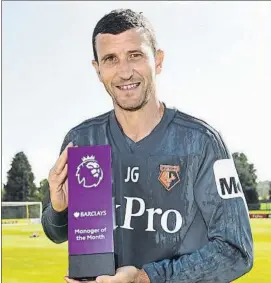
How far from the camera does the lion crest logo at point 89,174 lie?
1225 mm

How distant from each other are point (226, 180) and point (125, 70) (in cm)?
40

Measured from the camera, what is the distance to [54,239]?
151cm

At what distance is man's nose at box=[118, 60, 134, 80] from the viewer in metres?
1.39

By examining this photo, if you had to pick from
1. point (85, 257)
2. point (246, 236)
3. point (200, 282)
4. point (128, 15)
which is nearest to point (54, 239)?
point (85, 257)

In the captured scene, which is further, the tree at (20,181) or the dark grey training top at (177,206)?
the tree at (20,181)

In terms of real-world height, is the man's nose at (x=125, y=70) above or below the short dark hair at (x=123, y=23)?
below

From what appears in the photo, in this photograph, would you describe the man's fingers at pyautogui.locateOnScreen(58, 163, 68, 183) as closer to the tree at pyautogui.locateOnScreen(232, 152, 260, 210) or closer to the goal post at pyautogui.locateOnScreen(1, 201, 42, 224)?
the tree at pyautogui.locateOnScreen(232, 152, 260, 210)

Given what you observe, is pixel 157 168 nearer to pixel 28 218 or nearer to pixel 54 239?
pixel 54 239

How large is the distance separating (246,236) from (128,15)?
0.66 metres

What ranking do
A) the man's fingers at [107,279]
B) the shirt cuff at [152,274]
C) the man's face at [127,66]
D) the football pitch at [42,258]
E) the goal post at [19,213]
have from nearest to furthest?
1. the man's fingers at [107,279]
2. the shirt cuff at [152,274]
3. the man's face at [127,66]
4. the football pitch at [42,258]
5. the goal post at [19,213]

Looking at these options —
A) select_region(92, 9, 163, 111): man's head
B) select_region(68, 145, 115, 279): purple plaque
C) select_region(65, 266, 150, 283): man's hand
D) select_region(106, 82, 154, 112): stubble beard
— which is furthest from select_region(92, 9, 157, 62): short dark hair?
select_region(65, 266, 150, 283): man's hand

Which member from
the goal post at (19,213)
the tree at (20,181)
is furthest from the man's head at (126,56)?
the goal post at (19,213)

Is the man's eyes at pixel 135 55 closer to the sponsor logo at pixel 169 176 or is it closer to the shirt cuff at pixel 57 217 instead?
the sponsor logo at pixel 169 176

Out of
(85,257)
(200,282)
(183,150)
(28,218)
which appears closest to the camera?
(85,257)
